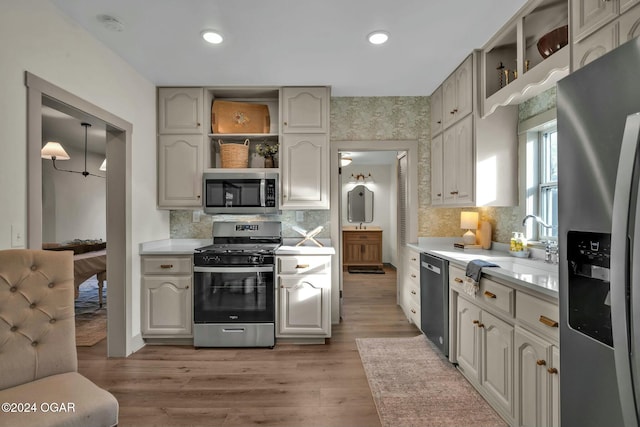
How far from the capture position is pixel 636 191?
83 cm

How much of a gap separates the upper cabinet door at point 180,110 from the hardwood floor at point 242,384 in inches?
84.9

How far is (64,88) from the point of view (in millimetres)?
2135

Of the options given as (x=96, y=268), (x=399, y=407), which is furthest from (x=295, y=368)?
(x=96, y=268)

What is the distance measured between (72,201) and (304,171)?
5.24 metres

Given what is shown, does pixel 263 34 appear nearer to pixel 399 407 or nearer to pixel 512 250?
pixel 512 250

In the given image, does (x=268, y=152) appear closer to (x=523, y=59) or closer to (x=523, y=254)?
(x=523, y=59)

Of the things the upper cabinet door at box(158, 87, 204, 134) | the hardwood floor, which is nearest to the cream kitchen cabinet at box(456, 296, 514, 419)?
the hardwood floor

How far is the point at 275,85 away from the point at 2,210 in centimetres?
240

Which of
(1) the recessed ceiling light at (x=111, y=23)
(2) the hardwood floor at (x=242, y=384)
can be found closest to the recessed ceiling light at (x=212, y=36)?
(1) the recessed ceiling light at (x=111, y=23)

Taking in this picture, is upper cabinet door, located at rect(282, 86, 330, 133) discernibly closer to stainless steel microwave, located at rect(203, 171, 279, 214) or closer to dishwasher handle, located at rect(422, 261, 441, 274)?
stainless steel microwave, located at rect(203, 171, 279, 214)

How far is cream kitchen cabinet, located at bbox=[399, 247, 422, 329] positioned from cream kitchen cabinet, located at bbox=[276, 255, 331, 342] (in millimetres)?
938

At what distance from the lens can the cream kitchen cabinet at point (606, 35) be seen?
3.99ft

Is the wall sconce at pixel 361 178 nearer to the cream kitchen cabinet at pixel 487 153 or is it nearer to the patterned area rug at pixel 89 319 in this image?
the cream kitchen cabinet at pixel 487 153

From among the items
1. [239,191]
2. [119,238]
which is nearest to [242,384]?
[119,238]
